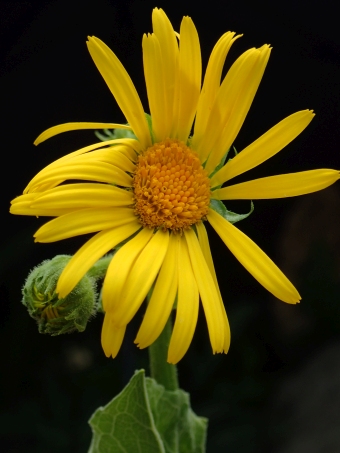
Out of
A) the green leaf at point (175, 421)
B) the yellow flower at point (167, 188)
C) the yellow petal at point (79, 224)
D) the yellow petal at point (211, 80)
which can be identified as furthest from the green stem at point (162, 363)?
the yellow petal at point (211, 80)

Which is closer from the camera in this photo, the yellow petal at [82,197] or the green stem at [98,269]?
the yellow petal at [82,197]

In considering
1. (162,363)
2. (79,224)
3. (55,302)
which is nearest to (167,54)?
(79,224)

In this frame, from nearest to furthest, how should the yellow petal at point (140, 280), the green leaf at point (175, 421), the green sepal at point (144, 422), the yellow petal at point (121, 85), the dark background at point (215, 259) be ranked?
the yellow petal at point (140, 280) → the yellow petal at point (121, 85) → the green sepal at point (144, 422) → the green leaf at point (175, 421) → the dark background at point (215, 259)

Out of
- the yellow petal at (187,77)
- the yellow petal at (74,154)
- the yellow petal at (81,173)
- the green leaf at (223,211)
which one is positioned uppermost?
the yellow petal at (187,77)

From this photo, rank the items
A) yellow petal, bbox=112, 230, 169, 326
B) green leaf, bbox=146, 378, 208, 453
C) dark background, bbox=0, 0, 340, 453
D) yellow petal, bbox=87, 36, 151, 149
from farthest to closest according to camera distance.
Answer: dark background, bbox=0, 0, 340, 453
green leaf, bbox=146, 378, 208, 453
yellow petal, bbox=87, 36, 151, 149
yellow petal, bbox=112, 230, 169, 326

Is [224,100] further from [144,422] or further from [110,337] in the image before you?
[144,422]

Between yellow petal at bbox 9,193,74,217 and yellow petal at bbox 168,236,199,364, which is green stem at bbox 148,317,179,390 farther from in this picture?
yellow petal at bbox 9,193,74,217

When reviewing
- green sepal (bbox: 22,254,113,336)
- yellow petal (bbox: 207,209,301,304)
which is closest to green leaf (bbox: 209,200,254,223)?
yellow petal (bbox: 207,209,301,304)

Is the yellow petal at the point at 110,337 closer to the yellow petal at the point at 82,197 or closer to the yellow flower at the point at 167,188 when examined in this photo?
the yellow flower at the point at 167,188
